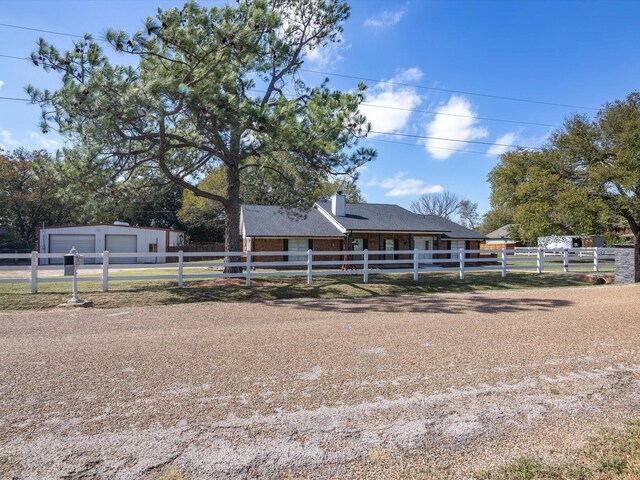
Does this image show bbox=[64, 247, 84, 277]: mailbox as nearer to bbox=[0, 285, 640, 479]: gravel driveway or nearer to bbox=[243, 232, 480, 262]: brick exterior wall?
bbox=[0, 285, 640, 479]: gravel driveway

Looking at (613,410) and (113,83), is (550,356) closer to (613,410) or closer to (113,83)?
(613,410)

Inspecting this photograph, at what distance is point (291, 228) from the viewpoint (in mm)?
24922

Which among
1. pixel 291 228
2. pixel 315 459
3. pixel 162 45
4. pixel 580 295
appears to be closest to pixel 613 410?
pixel 315 459

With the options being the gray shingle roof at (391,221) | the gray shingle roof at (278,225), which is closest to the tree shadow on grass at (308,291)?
the gray shingle roof at (278,225)

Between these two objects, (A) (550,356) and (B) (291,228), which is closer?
(A) (550,356)

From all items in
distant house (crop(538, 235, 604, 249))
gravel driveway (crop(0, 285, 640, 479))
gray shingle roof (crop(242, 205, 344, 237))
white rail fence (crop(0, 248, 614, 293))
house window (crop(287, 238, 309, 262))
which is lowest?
gravel driveway (crop(0, 285, 640, 479))

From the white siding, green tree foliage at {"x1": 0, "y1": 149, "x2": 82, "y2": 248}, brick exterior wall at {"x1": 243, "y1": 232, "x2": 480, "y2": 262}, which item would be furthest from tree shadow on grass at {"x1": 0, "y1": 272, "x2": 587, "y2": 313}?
green tree foliage at {"x1": 0, "y1": 149, "x2": 82, "y2": 248}

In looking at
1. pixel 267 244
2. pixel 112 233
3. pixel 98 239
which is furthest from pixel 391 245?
pixel 98 239

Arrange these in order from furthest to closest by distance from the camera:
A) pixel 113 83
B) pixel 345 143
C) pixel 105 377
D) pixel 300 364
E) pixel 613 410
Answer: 1. pixel 345 143
2. pixel 113 83
3. pixel 300 364
4. pixel 105 377
5. pixel 613 410

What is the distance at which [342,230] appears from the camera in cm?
2472

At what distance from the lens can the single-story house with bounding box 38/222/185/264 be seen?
29484 mm

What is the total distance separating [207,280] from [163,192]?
4.70 metres

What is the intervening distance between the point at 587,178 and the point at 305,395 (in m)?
26.2

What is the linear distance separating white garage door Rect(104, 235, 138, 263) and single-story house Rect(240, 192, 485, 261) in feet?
36.5
